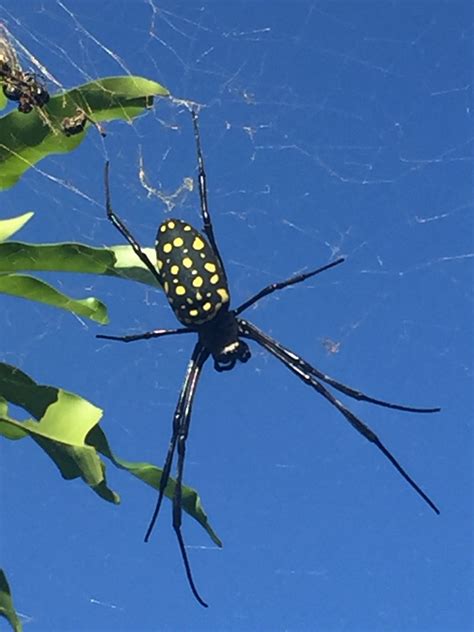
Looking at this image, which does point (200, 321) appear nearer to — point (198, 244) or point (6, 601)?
point (198, 244)

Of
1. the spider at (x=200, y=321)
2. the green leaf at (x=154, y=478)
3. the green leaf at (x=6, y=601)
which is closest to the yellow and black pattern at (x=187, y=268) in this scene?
the spider at (x=200, y=321)

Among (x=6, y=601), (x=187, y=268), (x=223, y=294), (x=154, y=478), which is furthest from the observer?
(x=154, y=478)

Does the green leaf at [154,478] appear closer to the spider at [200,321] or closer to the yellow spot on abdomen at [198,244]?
the spider at [200,321]

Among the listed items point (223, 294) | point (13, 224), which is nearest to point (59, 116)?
point (13, 224)

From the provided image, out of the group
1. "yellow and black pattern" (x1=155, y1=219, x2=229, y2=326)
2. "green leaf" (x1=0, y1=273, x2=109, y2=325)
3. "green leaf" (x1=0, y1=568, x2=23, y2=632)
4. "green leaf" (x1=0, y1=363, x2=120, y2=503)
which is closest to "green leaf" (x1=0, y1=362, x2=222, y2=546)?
"green leaf" (x1=0, y1=363, x2=120, y2=503)

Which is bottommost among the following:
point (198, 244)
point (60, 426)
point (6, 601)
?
point (6, 601)

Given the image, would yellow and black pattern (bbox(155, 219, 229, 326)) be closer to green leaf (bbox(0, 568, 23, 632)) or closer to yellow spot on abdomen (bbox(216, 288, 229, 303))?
yellow spot on abdomen (bbox(216, 288, 229, 303))
